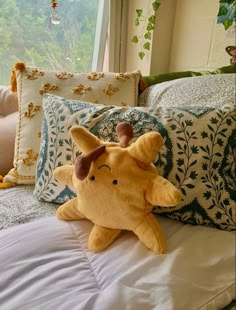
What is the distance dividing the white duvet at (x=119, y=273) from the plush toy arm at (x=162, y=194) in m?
0.09

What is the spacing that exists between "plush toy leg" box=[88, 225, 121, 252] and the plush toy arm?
10 cm

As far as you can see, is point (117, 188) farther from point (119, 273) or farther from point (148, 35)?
point (148, 35)

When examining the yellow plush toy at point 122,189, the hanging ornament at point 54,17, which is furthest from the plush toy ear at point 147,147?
the hanging ornament at point 54,17

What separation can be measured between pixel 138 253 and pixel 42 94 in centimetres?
60

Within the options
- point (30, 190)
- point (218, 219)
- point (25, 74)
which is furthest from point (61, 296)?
point (25, 74)

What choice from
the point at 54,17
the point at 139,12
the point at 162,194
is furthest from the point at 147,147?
the point at 54,17

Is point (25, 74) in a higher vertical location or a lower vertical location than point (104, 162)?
higher

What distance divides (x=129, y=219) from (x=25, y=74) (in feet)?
2.11

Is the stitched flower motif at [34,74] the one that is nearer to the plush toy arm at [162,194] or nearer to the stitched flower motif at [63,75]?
the stitched flower motif at [63,75]

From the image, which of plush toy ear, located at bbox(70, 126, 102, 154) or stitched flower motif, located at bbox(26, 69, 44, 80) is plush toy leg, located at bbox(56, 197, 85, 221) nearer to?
plush toy ear, located at bbox(70, 126, 102, 154)

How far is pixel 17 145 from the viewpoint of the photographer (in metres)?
0.82

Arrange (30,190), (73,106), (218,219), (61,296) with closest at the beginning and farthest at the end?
(61,296), (218,219), (73,106), (30,190)

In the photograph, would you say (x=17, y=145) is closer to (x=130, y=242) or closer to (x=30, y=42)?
(x=130, y=242)

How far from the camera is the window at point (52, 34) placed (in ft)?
4.10
